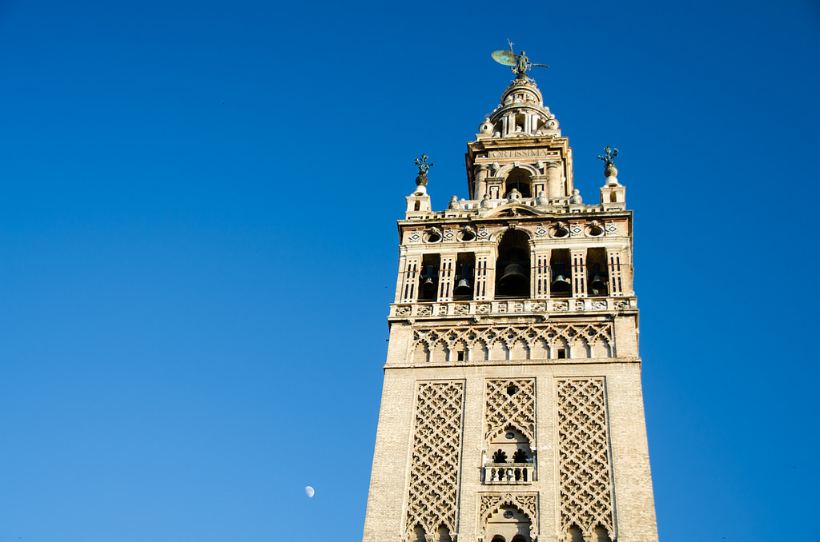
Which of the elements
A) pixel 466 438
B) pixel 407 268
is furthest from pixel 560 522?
pixel 407 268

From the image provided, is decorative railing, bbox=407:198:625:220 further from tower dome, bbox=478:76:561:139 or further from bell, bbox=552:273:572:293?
tower dome, bbox=478:76:561:139

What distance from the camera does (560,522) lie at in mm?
26281

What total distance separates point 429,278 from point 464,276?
101 cm

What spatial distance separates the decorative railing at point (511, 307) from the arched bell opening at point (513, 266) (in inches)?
36.4

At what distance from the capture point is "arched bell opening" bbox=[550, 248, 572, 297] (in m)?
32.2

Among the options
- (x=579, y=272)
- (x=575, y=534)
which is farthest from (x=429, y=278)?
(x=575, y=534)

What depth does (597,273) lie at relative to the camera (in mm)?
32781

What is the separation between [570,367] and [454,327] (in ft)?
11.3

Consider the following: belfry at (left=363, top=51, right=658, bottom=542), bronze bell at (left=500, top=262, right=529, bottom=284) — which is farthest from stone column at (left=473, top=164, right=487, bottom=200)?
bronze bell at (left=500, top=262, right=529, bottom=284)

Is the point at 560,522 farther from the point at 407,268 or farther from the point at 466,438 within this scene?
the point at 407,268

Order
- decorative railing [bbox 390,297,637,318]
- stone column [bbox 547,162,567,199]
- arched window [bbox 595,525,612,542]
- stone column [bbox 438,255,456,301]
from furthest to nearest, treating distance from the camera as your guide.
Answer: stone column [bbox 547,162,567,199]
stone column [bbox 438,255,456,301]
decorative railing [bbox 390,297,637,318]
arched window [bbox 595,525,612,542]

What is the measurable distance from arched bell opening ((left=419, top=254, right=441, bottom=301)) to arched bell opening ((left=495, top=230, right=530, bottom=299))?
1753 mm

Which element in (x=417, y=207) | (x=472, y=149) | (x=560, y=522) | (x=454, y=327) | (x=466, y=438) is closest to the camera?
(x=560, y=522)

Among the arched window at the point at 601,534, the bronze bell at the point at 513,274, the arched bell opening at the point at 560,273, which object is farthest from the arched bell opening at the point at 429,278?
the arched window at the point at 601,534
